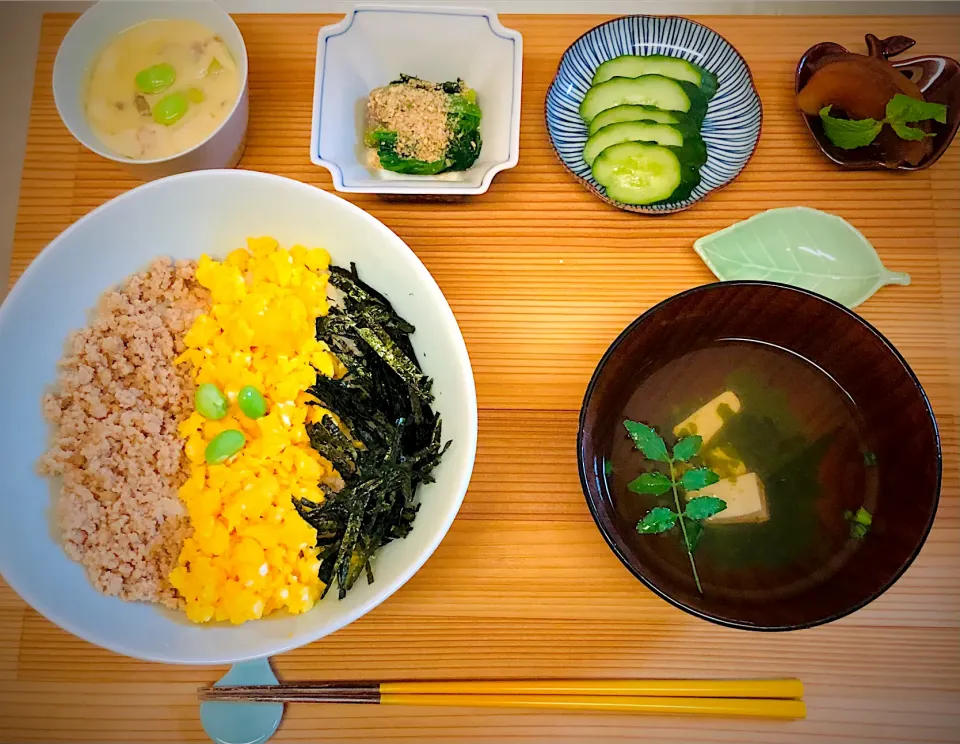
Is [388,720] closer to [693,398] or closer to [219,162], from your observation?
[693,398]

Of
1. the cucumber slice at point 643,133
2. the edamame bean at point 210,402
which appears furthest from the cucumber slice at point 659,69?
the edamame bean at point 210,402

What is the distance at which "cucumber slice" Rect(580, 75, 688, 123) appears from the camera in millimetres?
1490

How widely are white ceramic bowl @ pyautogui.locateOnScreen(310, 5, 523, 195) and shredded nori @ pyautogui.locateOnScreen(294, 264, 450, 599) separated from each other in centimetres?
27

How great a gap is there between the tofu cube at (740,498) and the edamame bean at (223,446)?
0.84 metres

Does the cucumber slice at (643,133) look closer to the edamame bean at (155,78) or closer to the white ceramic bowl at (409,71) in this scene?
the white ceramic bowl at (409,71)

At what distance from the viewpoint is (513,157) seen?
144 centimetres

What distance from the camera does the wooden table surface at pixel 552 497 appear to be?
54.1 inches

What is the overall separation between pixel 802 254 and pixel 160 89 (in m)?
1.43

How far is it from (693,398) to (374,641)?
31.2 inches

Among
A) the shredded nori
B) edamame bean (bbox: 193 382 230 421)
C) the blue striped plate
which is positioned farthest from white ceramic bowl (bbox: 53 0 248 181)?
the blue striped plate

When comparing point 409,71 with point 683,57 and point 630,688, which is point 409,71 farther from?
point 630,688

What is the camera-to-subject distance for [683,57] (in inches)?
62.7

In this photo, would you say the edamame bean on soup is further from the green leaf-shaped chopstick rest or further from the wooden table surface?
the green leaf-shaped chopstick rest

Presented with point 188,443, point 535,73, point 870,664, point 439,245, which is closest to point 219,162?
point 439,245
